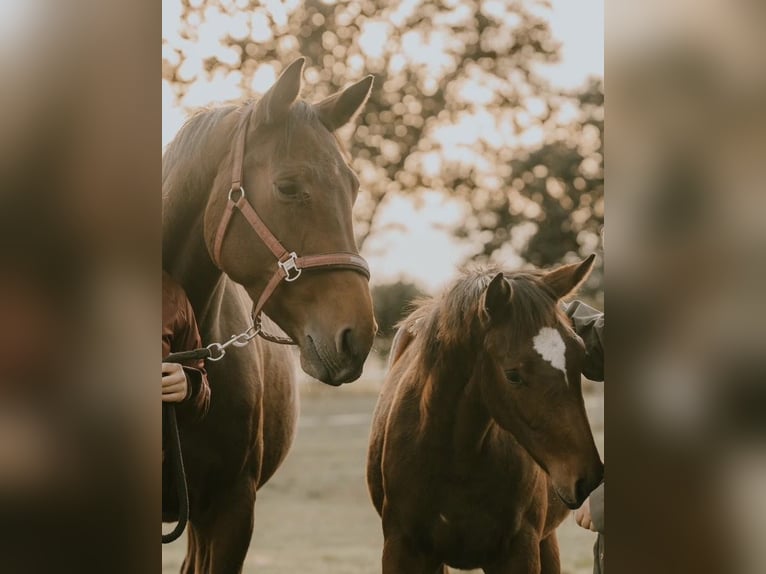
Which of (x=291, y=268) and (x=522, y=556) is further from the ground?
(x=291, y=268)

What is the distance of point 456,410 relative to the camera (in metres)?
2.74

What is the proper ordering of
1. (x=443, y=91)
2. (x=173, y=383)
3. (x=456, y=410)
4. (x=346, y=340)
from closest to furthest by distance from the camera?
1. (x=346, y=340)
2. (x=173, y=383)
3. (x=456, y=410)
4. (x=443, y=91)

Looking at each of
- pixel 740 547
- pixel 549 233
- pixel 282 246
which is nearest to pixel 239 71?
pixel 282 246

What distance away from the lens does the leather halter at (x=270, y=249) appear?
2.55 m

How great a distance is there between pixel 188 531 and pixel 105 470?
84 cm

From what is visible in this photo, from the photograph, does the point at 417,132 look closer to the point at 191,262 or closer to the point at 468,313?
the point at 468,313

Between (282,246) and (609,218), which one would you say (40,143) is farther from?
(609,218)

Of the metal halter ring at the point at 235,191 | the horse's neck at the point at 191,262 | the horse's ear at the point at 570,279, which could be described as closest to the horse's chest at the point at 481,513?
the horse's ear at the point at 570,279

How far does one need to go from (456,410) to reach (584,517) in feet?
1.85

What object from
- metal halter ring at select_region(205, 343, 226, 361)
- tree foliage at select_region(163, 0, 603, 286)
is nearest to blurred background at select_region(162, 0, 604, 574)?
tree foliage at select_region(163, 0, 603, 286)

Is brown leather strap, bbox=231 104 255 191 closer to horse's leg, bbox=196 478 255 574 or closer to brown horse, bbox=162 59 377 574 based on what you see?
brown horse, bbox=162 59 377 574

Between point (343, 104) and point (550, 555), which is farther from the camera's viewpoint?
point (550, 555)

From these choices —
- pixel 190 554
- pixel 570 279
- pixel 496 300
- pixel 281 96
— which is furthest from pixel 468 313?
pixel 190 554

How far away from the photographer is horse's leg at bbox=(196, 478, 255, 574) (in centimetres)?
287
